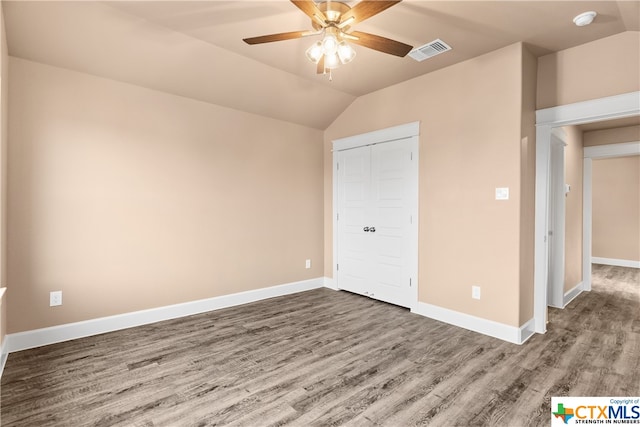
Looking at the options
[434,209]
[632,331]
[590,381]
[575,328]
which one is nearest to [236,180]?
[434,209]

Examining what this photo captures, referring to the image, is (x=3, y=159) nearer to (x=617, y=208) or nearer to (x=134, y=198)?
(x=134, y=198)

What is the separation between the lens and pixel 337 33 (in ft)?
7.07

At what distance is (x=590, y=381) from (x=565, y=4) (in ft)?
9.19

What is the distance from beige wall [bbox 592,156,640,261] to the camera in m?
6.87

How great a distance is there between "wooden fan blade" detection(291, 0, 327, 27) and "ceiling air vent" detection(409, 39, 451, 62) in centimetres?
142

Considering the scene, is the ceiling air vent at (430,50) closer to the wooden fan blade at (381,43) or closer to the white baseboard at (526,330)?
the wooden fan blade at (381,43)

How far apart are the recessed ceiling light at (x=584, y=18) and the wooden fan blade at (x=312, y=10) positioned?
2094 mm

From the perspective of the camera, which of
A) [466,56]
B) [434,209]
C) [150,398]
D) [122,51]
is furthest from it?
[434,209]

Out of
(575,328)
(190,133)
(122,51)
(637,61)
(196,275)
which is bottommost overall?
(575,328)

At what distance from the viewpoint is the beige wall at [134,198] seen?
290 cm

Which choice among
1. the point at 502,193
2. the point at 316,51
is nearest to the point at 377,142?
the point at 502,193

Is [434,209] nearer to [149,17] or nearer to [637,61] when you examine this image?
[637,61]

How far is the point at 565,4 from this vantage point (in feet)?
7.87

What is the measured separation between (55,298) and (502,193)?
4.37m
